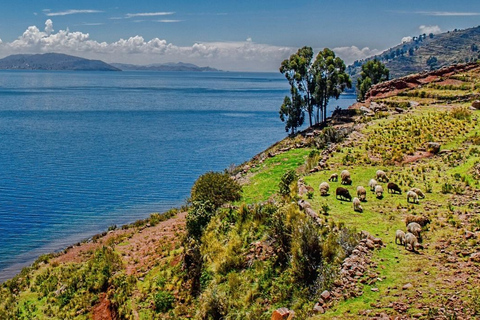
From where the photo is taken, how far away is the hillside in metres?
13.4

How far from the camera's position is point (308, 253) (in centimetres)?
1598

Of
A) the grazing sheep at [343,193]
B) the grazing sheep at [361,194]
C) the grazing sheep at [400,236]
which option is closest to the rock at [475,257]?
the grazing sheep at [400,236]

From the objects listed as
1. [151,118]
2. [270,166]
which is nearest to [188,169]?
[270,166]

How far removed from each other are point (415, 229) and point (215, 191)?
45.6 ft

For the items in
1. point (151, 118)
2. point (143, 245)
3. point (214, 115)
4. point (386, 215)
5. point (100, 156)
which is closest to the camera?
point (386, 215)

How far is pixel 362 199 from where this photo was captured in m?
21.0

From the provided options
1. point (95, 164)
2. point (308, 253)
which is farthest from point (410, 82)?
point (308, 253)

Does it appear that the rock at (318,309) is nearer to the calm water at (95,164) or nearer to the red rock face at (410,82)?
the calm water at (95,164)

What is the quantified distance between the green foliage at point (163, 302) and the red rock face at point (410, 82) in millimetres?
46190

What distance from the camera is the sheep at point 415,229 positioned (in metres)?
16.0

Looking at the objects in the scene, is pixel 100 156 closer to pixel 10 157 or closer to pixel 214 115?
pixel 10 157

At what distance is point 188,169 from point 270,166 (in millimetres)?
22772

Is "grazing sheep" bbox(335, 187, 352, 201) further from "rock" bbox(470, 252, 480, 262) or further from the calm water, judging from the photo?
the calm water

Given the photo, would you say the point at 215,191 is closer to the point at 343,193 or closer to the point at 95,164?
the point at 343,193
